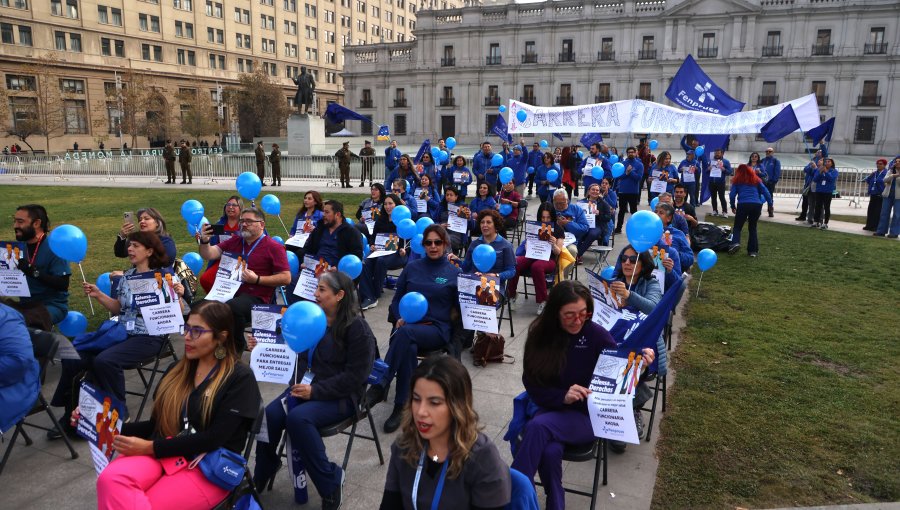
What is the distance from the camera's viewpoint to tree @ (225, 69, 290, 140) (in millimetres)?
67625

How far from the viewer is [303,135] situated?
111ft

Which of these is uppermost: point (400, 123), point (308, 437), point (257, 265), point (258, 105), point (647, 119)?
point (258, 105)

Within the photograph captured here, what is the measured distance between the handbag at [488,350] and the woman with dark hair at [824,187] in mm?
12655

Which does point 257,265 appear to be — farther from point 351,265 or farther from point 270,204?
point 270,204

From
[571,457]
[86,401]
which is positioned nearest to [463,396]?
[571,457]

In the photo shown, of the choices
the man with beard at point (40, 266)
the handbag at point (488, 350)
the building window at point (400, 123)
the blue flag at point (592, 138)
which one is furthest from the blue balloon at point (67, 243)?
the building window at point (400, 123)

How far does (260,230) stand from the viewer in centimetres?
644

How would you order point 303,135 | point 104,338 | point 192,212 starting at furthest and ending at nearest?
1. point 303,135
2. point 192,212
3. point 104,338

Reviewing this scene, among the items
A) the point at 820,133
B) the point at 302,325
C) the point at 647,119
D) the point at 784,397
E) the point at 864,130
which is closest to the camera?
the point at 302,325

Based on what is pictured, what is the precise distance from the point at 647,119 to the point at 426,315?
10800mm

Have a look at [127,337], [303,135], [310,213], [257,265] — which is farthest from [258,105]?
[127,337]

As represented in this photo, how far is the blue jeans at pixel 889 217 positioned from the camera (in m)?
14.9

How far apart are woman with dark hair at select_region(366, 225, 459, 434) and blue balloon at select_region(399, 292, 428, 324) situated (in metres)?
0.15

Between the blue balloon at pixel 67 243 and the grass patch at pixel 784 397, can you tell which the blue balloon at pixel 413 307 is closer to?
the grass patch at pixel 784 397
